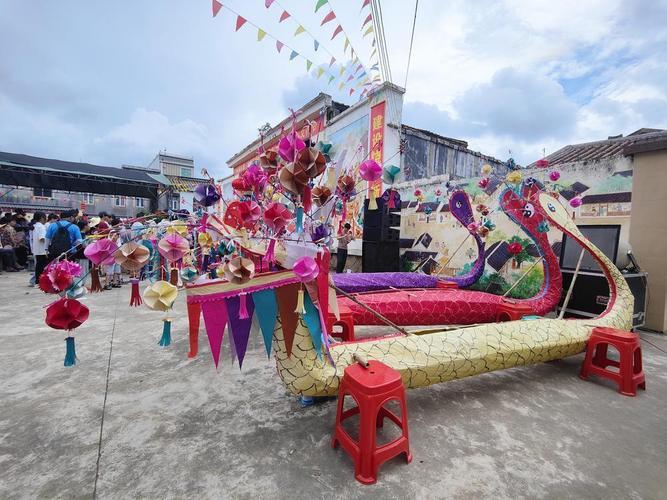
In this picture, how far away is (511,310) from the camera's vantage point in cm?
290

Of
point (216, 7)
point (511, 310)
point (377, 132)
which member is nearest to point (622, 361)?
point (511, 310)

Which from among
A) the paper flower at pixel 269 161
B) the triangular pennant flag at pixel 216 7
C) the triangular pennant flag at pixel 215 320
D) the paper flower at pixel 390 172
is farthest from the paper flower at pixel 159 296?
the triangular pennant flag at pixel 216 7

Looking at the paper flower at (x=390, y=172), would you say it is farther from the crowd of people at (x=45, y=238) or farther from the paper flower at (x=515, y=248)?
the paper flower at (x=515, y=248)

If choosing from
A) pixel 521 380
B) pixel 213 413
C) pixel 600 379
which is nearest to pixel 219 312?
pixel 213 413

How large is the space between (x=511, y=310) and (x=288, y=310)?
2.41 m

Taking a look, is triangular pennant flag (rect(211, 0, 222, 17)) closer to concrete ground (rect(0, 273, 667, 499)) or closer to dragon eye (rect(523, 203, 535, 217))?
concrete ground (rect(0, 273, 667, 499))

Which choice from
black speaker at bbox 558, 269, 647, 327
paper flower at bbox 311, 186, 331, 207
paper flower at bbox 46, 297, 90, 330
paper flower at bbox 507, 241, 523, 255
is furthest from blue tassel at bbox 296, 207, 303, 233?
paper flower at bbox 507, 241, 523, 255

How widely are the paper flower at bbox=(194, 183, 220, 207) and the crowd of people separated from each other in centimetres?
100

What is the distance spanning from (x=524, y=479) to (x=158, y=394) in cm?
193

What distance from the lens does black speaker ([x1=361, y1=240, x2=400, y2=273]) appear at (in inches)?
214

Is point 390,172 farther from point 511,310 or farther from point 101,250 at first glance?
point 511,310

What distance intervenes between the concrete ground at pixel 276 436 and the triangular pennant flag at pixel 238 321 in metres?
0.22

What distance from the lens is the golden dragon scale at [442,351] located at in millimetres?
1425

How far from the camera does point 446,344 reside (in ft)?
5.53
